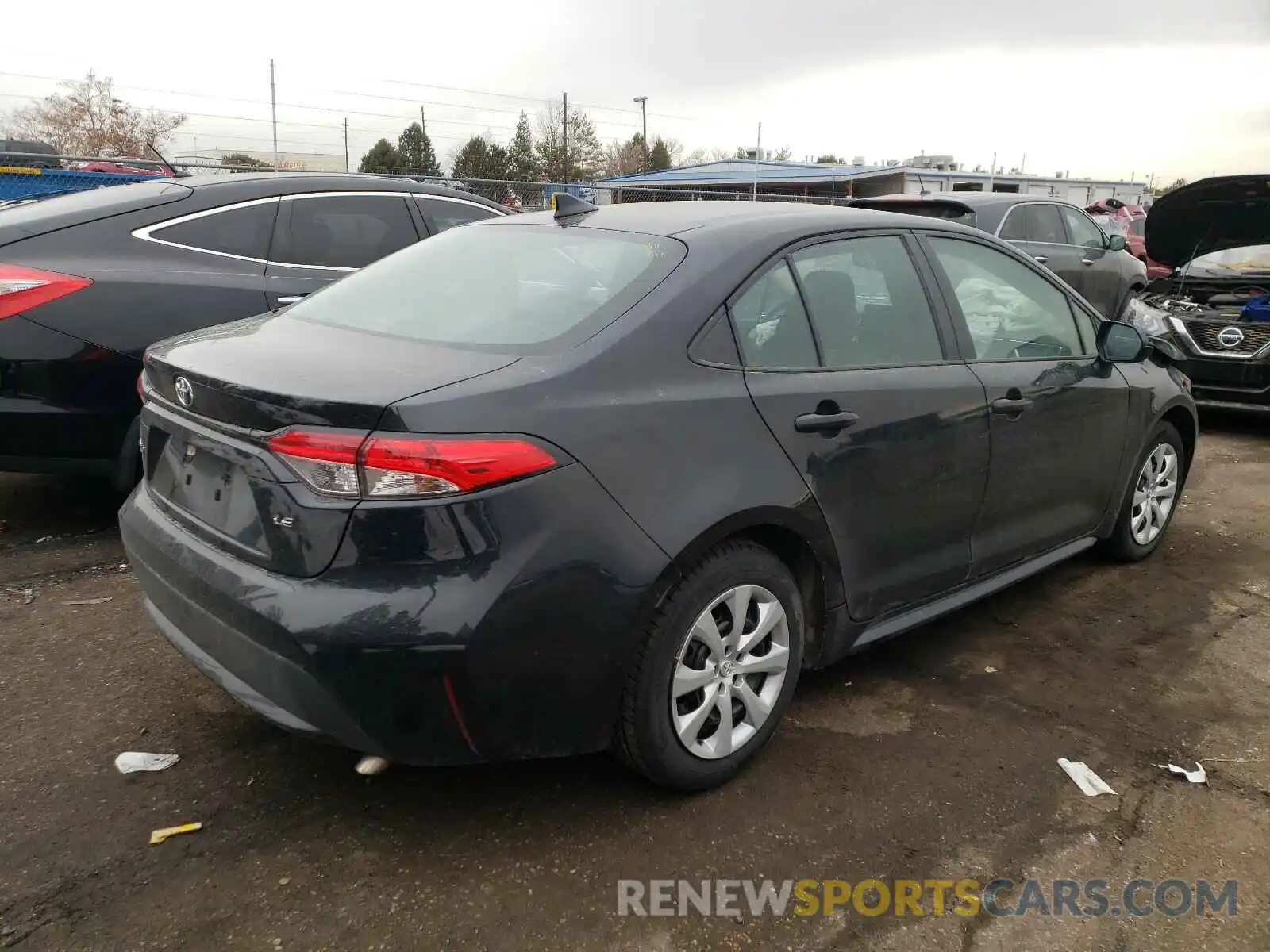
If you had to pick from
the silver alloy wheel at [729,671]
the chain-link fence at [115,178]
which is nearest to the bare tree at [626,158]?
the chain-link fence at [115,178]

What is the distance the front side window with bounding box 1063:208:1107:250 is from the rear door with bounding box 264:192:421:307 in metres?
7.43

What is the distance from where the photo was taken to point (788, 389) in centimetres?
275

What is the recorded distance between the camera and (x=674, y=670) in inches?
98.1

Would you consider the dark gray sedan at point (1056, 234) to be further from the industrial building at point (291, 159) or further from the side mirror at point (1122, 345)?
the industrial building at point (291, 159)

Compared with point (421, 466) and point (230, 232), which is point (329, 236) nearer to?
point (230, 232)

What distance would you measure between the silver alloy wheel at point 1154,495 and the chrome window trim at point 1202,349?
3.14 metres

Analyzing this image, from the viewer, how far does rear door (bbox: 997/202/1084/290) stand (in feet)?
30.1

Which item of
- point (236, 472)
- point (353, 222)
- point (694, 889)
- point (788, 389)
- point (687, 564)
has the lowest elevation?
point (694, 889)

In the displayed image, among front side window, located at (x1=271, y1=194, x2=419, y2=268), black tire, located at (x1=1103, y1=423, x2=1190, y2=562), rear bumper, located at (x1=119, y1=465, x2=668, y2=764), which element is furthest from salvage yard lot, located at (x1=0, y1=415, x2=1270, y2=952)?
front side window, located at (x1=271, y1=194, x2=419, y2=268)

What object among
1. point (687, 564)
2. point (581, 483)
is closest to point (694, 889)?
point (687, 564)

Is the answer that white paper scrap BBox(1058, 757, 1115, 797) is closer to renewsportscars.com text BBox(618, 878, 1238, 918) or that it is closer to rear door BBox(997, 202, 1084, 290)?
renewsportscars.com text BBox(618, 878, 1238, 918)

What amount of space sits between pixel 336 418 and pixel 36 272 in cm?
272

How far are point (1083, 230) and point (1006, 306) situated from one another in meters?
7.50

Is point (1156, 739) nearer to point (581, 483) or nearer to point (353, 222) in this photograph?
point (581, 483)
